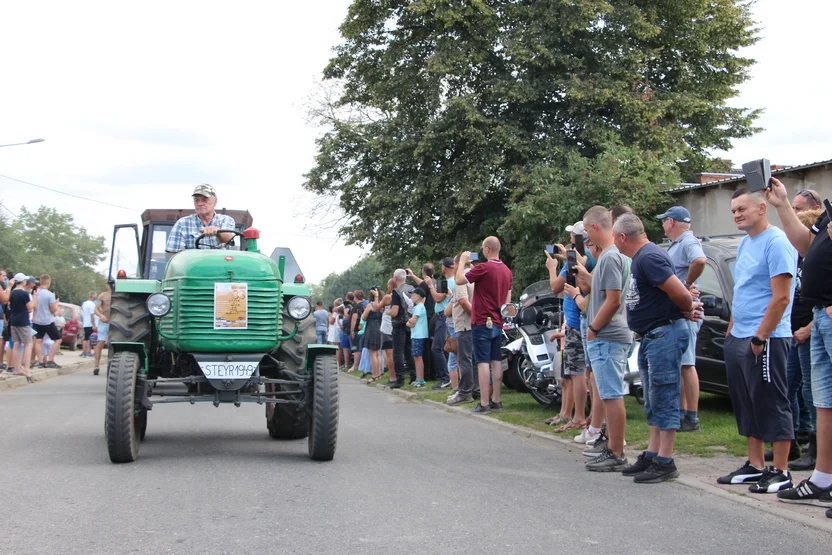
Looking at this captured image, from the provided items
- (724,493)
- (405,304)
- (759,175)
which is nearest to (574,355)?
(724,493)

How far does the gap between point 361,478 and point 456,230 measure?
2364 centimetres

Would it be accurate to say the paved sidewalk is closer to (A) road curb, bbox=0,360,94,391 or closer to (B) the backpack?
(A) road curb, bbox=0,360,94,391

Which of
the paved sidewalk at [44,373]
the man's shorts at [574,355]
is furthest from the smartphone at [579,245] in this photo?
the paved sidewalk at [44,373]

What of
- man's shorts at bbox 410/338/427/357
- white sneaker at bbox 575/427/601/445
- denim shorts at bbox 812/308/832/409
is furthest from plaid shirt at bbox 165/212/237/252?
man's shorts at bbox 410/338/427/357

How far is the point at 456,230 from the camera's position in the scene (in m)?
30.9

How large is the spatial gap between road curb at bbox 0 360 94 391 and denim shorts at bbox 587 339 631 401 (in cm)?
1239

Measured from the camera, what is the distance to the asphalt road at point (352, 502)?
5.40 meters

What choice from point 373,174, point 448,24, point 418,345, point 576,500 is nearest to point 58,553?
point 576,500

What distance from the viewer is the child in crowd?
17172 mm

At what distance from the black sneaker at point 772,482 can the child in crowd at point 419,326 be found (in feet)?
34.4

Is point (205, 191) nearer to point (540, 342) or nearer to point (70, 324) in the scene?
point (540, 342)

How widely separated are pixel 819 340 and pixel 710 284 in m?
4.79

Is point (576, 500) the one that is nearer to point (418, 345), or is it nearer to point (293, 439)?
point (293, 439)

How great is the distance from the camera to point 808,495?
641cm
